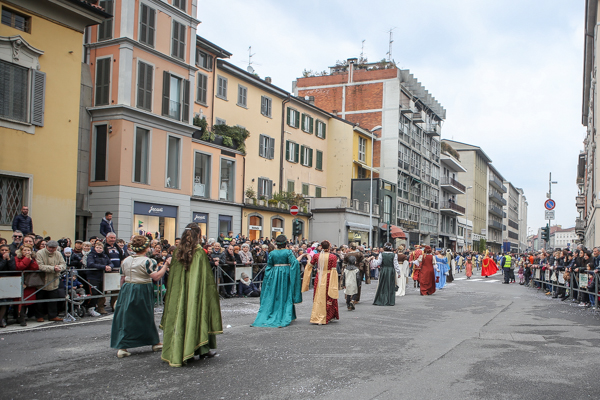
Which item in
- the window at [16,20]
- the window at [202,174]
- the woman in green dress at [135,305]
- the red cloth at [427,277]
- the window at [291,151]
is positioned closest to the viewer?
the woman in green dress at [135,305]

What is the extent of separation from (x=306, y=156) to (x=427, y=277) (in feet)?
78.5

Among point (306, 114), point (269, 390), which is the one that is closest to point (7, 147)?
point (269, 390)

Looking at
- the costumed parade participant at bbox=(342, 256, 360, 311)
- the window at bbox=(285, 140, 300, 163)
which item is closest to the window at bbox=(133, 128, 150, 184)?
the costumed parade participant at bbox=(342, 256, 360, 311)

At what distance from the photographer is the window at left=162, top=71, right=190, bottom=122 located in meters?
26.3

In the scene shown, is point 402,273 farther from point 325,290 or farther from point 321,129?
point 321,129

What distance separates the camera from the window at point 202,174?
1187 inches

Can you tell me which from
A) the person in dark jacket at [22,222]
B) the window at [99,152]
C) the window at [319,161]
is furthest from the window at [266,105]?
the person in dark jacket at [22,222]

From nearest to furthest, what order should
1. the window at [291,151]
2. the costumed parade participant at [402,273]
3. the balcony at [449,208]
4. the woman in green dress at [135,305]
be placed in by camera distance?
the woman in green dress at [135,305] → the costumed parade participant at [402,273] → the window at [291,151] → the balcony at [449,208]

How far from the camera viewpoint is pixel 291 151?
1634 inches

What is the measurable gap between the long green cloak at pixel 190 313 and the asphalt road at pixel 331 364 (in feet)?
0.80

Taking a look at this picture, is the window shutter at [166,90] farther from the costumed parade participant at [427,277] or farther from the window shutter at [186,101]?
the costumed parade participant at [427,277]

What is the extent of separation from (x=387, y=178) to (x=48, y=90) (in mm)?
39657

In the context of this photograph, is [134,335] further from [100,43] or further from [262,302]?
[100,43]

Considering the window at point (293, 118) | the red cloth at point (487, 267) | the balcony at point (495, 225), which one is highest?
the window at point (293, 118)
